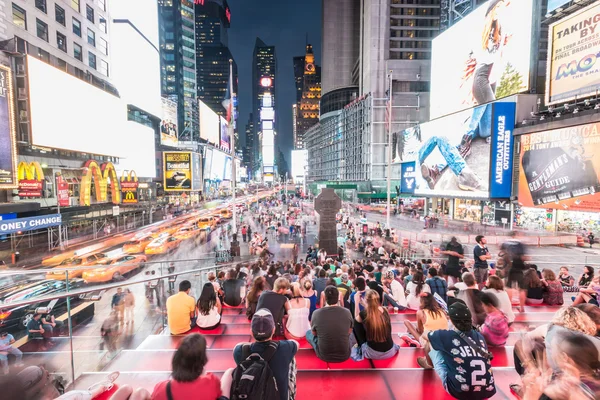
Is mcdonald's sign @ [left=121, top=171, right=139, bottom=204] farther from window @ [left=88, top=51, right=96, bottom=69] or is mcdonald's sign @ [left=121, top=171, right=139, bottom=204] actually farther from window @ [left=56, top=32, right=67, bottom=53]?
window @ [left=56, top=32, right=67, bottom=53]

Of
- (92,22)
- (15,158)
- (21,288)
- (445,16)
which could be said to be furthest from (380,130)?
(21,288)

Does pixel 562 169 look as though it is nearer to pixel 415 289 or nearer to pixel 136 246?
pixel 415 289

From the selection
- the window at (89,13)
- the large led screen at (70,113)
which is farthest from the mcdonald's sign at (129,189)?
the window at (89,13)

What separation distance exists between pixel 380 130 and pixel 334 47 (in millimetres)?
51121

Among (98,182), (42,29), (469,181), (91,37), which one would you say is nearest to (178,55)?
(91,37)

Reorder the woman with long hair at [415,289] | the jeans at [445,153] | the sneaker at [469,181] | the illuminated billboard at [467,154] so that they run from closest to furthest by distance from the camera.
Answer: the woman with long hair at [415,289], the illuminated billboard at [467,154], the sneaker at [469,181], the jeans at [445,153]

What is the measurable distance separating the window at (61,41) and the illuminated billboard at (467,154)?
40.6 metres

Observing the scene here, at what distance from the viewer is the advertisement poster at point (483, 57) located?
2878cm

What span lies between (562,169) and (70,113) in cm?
4051

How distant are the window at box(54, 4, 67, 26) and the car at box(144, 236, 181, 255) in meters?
24.0

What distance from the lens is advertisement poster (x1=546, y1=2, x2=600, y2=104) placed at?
829 inches

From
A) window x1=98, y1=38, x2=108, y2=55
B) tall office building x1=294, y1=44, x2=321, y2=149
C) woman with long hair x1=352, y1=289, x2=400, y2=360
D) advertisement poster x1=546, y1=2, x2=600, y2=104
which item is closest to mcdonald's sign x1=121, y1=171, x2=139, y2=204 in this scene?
window x1=98, y1=38, x2=108, y2=55

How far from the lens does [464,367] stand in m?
3.17

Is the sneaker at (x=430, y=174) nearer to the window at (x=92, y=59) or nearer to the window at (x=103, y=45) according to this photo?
the window at (x=92, y=59)
